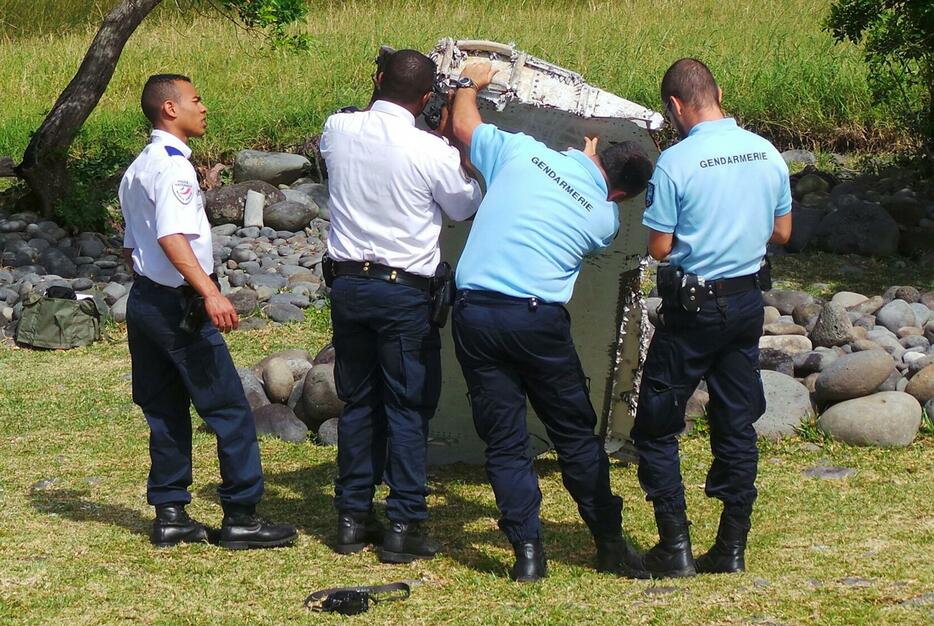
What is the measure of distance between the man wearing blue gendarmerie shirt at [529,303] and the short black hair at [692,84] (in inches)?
10.3

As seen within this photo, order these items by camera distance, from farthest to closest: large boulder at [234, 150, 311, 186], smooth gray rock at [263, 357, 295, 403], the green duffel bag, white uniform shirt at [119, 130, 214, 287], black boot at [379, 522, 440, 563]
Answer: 1. large boulder at [234, 150, 311, 186]
2. the green duffel bag
3. smooth gray rock at [263, 357, 295, 403]
4. black boot at [379, 522, 440, 563]
5. white uniform shirt at [119, 130, 214, 287]

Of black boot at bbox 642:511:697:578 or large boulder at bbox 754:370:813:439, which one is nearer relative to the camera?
black boot at bbox 642:511:697:578

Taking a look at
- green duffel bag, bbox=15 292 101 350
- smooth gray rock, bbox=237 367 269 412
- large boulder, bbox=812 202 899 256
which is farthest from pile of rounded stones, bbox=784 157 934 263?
green duffel bag, bbox=15 292 101 350

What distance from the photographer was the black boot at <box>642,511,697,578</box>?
4.86 m

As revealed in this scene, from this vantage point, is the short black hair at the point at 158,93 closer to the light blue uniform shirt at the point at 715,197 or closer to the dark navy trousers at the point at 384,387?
the dark navy trousers at the point at 384,387

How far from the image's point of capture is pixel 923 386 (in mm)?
6859

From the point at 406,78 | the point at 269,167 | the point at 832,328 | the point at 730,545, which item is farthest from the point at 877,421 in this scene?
the point at 269,167

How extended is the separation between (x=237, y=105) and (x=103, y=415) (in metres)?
8.45

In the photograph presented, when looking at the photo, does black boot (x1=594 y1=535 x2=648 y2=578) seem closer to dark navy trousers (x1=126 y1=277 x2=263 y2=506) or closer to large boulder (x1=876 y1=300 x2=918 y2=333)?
dark navy trousers (x1=126 y1=277 x2=263 y2=506)

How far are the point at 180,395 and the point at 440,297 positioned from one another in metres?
1.14

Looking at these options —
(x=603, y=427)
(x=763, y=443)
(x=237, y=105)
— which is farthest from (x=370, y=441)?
(x=237, y=105)

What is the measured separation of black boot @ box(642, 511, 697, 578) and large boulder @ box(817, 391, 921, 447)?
205 cm

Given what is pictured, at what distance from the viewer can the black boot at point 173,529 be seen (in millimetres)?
5270

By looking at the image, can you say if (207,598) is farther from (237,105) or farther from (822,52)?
(822,52)
